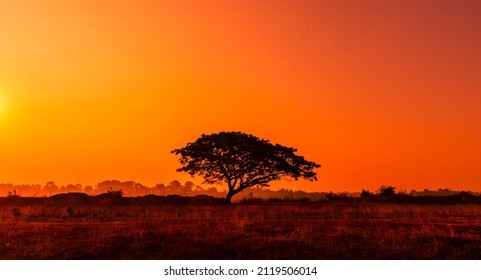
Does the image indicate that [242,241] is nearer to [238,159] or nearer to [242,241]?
[242,241]

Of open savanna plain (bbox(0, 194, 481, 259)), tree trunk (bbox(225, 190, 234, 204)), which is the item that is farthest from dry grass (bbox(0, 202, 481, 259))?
tree trunk (bbox(225, 190, 234, 204))

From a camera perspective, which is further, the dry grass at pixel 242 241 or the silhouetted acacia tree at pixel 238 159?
the silhouetted acacia tree at pixel 238 159

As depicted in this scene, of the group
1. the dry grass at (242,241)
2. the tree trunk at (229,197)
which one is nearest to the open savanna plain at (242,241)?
the dry grass at (242,241)

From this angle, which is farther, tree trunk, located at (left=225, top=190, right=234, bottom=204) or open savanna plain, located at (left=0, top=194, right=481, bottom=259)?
tree trunk, located at (left=225, top=190, right=234, bottom=204)

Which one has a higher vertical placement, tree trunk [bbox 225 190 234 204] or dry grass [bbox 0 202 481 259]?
tree trunk [bbox 225 190 234 204]

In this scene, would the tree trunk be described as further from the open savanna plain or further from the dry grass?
the dry grass

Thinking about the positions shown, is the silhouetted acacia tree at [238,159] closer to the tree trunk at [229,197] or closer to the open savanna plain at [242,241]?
the tree trunk at [229,197]

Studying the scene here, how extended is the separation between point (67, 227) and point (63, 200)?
94.5ft

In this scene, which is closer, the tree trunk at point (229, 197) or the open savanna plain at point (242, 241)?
the open savanna plain at point (242, 241)

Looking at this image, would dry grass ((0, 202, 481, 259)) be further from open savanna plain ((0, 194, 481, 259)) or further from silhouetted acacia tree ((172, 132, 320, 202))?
silhouetted acacia tree ((172, 132, 320, 202))

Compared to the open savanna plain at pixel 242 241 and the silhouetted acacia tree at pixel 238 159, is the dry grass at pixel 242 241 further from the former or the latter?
the silhouetted acacia tree at pixel 238 159

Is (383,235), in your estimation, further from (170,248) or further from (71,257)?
(71,257)

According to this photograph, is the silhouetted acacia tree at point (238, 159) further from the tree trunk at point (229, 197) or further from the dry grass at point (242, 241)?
the dry grass at point (242, 241)

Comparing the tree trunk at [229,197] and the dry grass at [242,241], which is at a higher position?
the tree trunk at [229,197]
